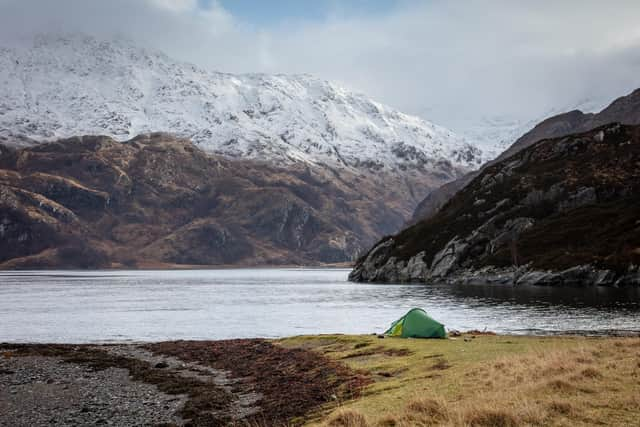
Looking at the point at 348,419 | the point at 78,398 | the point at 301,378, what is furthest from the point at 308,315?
the point at 348,419

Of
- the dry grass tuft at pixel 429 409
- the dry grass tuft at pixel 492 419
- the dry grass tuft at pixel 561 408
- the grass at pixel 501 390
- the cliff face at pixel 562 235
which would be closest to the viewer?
the dry grass tuft at pixel 492 419

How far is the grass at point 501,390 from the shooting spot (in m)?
19.8

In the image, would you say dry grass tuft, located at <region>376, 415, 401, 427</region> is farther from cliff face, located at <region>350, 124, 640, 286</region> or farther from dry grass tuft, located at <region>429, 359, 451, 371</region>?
cliff face, located at <region>350, 124, 640, 286</region>

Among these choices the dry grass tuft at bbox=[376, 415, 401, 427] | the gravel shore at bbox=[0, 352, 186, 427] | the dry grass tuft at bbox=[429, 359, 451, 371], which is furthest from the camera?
the dry grass tuft at bbox=[429, 359, 451, 371]

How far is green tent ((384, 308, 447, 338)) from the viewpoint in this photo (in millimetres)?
53594

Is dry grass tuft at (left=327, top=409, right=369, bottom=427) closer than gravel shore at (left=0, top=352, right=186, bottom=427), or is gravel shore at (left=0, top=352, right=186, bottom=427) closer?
dry grass tuft at (left=327, top=409, right=369, bottom=427)

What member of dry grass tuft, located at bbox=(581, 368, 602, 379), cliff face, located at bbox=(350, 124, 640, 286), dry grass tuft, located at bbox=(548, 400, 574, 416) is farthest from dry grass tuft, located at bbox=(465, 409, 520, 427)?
cliff face, located at bbox=(350, 124, 640, 286)

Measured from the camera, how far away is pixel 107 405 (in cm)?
3647

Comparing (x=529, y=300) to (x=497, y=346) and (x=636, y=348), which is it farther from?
(x=636, y=348)

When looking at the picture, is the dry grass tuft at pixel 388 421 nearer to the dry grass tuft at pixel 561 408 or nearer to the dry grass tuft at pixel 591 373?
the dry grass tuft at pixel 561 408

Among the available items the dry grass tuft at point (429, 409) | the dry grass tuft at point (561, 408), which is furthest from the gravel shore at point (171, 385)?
the dry grass tuft at point (561, 408)

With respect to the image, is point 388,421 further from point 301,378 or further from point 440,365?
point 301,378

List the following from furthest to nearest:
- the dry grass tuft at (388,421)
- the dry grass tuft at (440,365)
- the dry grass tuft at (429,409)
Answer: the dry grass tuft at (440,365)
the dry grass tuft at (388,421)
the dry grass tuft at (429,409)

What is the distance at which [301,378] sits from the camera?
4081cm
